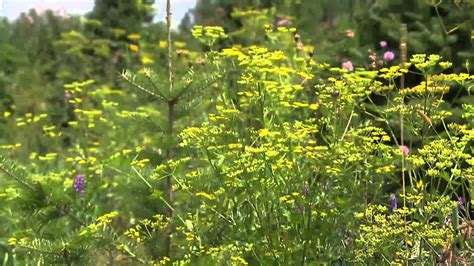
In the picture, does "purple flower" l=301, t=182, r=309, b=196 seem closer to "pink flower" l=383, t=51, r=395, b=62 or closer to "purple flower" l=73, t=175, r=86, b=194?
"purple flower" l=73, t=175, r=86, b=194

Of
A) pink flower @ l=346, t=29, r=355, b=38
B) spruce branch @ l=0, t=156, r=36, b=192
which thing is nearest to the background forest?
spruce branch @ l=0, t=156, r=36, b=192

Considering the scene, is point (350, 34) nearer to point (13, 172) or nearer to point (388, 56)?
point (388, 56)

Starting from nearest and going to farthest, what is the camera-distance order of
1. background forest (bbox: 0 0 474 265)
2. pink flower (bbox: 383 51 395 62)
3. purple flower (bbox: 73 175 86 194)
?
background forest (bbox: 0 0 474 265)
purple flower (bbox: 73 175 86 194)
pink flower (bbox: 383 51 395 62)

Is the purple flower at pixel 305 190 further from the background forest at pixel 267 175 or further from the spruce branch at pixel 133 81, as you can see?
the spruce branch at pixel 133 81

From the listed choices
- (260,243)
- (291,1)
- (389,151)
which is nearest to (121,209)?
(260,243)

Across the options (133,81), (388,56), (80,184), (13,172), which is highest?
(133,81)

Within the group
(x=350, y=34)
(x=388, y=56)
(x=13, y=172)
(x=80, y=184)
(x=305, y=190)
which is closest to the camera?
(x=305, y=190)

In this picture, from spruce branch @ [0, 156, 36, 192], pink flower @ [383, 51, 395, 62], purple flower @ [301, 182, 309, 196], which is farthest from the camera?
pink flower @ [383, 51, 395, 62]

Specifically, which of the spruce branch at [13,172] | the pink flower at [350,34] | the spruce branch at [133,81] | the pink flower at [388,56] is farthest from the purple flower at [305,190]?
the pink flower at [350,34]

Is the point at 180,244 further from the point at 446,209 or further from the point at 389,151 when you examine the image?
the point at 446,209

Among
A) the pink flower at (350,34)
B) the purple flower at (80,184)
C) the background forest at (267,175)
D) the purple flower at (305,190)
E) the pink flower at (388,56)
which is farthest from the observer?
the pink flower at (350,34)

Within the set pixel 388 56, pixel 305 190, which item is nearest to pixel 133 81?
pixel 305 190

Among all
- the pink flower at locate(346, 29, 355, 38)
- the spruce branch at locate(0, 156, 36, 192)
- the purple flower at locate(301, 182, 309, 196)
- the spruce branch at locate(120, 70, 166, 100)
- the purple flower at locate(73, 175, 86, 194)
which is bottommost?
the purple flower at locate(73, 175, 86, 194)

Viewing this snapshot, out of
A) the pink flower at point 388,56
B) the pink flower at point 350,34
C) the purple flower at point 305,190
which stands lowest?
the purple flower at point 305,190
